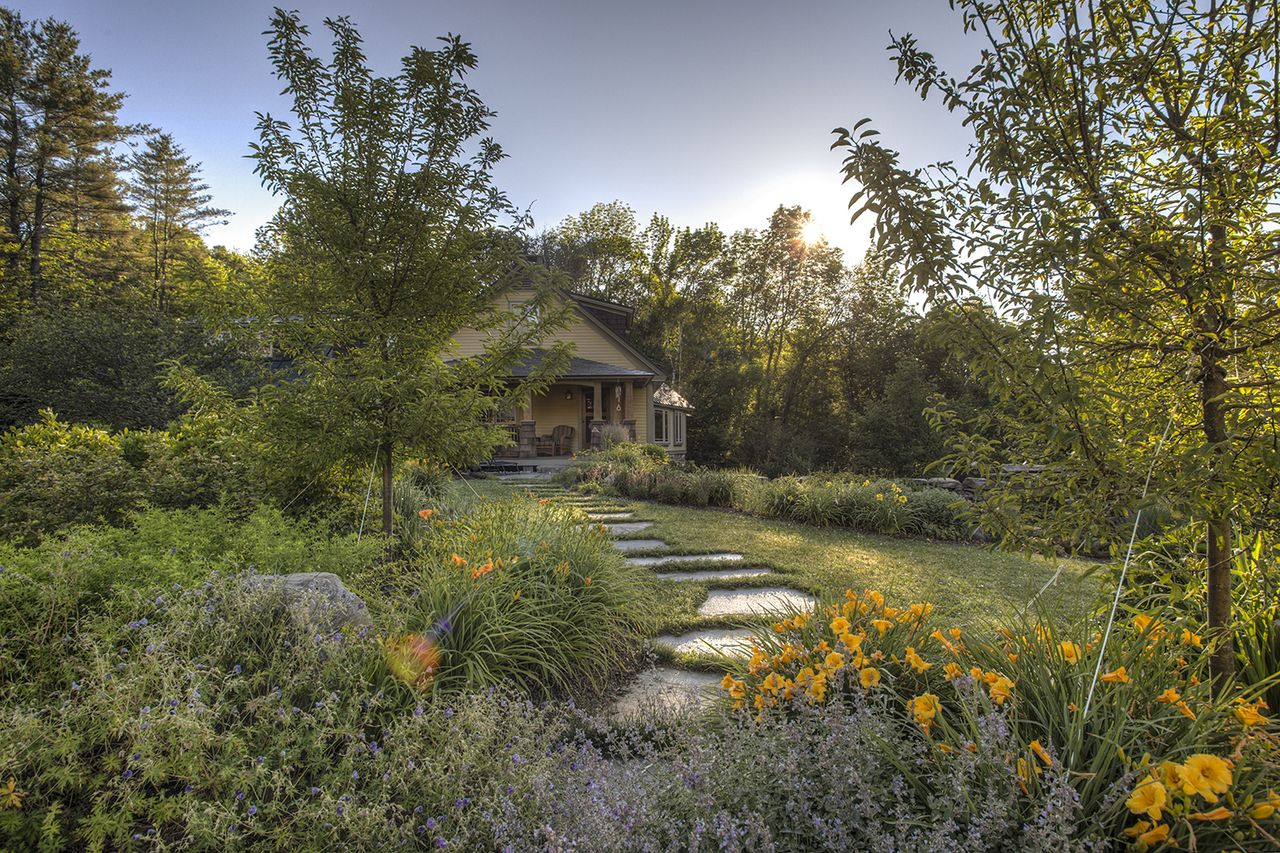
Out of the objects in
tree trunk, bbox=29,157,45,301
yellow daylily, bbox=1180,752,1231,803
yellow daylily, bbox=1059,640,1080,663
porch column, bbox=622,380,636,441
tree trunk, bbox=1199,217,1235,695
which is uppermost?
tree trunk, bbox=29,157,45,301

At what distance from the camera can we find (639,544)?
6.58m

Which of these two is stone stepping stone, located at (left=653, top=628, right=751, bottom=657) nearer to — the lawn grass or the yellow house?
the lawn grass

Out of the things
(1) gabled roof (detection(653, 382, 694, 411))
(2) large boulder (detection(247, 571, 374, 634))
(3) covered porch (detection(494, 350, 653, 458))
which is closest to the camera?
(2) large boulder (detection(247, 571, 374, 634))

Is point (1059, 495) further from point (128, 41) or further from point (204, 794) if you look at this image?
point (128, 41)

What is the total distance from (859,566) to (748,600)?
74.1 inches

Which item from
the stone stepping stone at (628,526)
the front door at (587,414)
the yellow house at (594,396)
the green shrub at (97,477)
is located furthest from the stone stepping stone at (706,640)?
the front door at (587,414)

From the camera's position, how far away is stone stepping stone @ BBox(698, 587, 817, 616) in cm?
421

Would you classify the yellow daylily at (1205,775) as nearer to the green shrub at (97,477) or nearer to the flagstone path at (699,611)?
the flagstone path at (699,611)

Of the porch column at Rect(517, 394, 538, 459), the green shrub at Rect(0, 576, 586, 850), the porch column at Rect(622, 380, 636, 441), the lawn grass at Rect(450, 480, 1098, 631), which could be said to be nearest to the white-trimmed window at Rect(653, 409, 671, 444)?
the porch column at Rect(622, 380, 636, 441)

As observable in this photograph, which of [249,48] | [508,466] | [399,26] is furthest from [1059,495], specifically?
[508,466]

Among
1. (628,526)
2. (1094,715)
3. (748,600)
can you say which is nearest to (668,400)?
(628,526)

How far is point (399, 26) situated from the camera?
4.46 metres

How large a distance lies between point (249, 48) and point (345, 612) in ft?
16.8

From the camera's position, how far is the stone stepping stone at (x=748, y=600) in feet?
13.8
